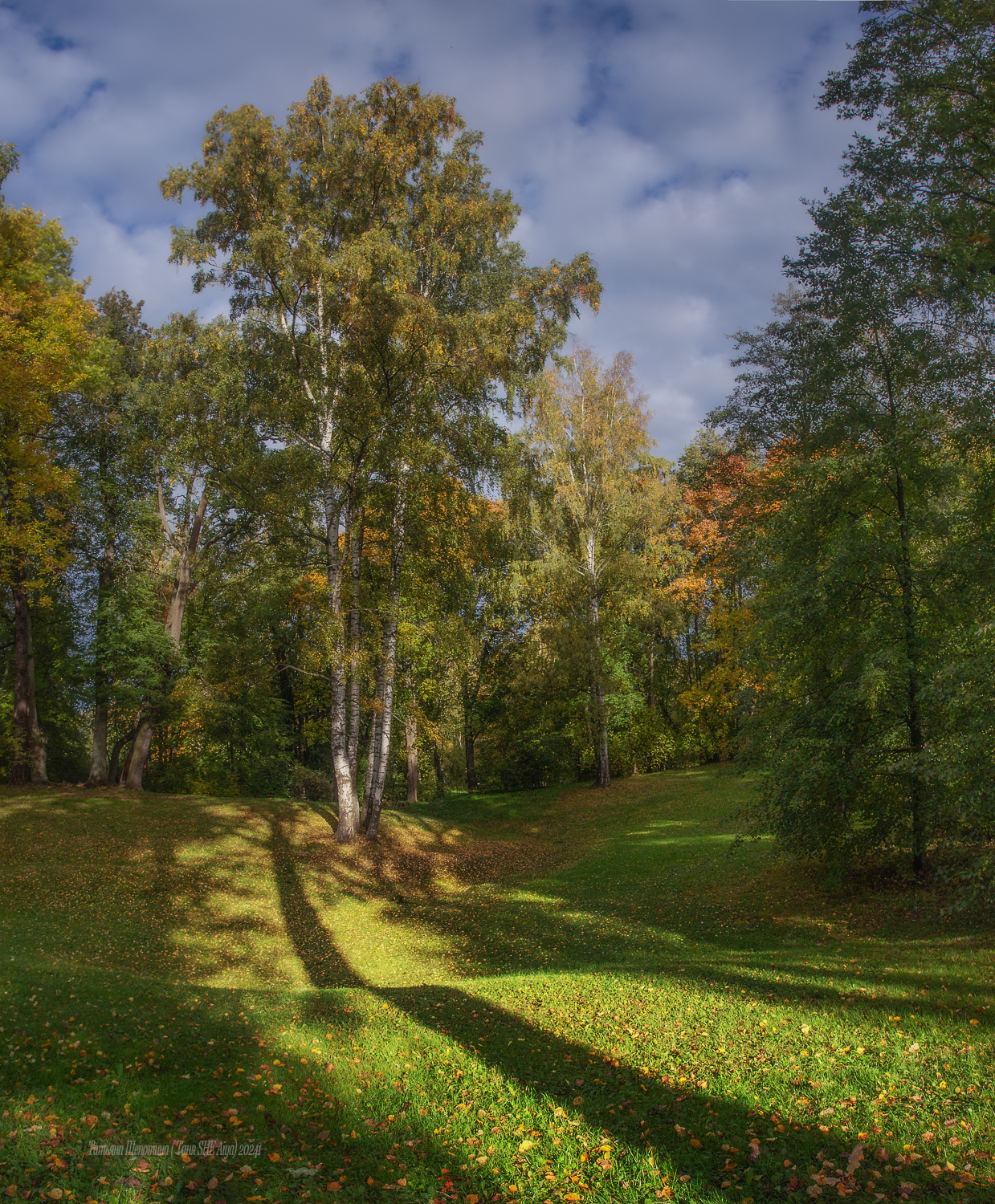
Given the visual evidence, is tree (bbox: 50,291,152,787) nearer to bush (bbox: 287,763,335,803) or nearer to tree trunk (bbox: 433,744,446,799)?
bush (bbox: 287,763,335,803)

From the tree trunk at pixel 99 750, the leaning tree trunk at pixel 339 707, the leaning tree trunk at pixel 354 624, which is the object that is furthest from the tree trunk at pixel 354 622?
the tree trunk at pixel 99 750

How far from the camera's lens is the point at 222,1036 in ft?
23.8

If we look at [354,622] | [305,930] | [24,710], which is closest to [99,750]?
[24,710]

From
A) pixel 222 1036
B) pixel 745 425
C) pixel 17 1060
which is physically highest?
pixel 745 425

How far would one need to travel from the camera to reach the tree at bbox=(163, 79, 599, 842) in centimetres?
1722

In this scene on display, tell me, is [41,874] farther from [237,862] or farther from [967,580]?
[967,580]

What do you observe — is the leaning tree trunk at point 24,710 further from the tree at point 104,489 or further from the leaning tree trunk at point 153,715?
the leaning tree trunk at point 153,715

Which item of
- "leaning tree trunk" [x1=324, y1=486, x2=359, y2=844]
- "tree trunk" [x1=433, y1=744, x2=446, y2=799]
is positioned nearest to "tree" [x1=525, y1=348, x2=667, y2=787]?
"tree trunk" [x1=433, y1=744, x2=446, y2=799]

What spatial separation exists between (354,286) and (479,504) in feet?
20.3

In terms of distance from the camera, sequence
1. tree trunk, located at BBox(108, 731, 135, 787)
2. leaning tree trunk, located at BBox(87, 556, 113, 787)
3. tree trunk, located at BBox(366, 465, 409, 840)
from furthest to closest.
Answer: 1. tree trunk, located at BBox(108, 731, 135, 787)
2. leaning tree trunk, located at BBox(87, 556, 113, 787)
3. tree trunk, located at BBox(366, 465, 409, 840)

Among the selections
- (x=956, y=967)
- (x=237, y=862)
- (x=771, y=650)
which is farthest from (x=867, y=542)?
(x=237, y=862)

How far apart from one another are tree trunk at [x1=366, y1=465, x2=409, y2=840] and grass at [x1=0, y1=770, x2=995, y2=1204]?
10.1ft

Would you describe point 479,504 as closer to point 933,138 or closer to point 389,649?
point 389,649

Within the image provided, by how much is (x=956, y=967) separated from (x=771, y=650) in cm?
540
